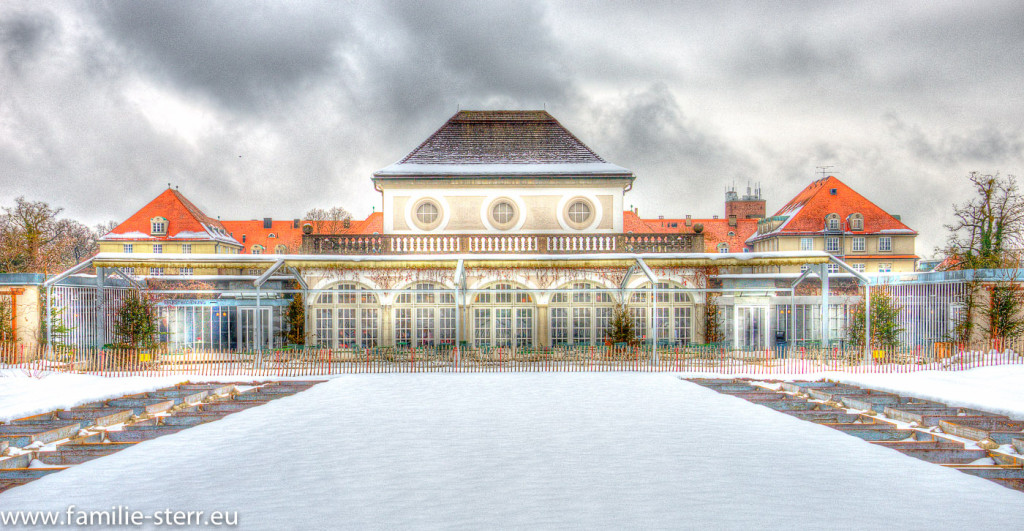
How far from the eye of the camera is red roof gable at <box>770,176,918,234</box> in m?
41.8

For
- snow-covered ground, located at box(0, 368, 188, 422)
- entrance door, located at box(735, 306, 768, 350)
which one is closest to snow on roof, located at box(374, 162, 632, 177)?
entrance door, located at box(735, 306, 768, 350)

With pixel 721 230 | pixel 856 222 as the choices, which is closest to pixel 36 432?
pixel 856 222

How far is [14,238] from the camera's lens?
93.7 ft

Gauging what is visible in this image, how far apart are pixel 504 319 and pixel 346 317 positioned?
5.80m

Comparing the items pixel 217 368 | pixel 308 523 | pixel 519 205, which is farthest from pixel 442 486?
pixel 519 205

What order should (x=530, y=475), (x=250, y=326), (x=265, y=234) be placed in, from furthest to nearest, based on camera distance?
(x=265, y=234)
(x=250, y=326)
(x=530, y=475)

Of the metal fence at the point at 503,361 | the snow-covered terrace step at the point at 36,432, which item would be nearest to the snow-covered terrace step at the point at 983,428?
the metal fence at the point at 503,361

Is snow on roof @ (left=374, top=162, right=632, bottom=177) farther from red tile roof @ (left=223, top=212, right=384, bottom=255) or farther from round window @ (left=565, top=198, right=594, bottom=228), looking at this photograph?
red tile roof @ (left=223, top=212, right=384, bottom=255)

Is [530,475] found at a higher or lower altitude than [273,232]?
lower

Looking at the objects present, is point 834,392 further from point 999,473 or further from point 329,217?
point 329,217

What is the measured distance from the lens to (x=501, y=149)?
25.3 m

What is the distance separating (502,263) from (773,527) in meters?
15.9

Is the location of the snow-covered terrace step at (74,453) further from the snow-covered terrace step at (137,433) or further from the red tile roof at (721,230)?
the red tile roof at (721,230)

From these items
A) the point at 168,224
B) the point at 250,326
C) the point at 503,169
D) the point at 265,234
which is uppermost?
the point at 503,169
